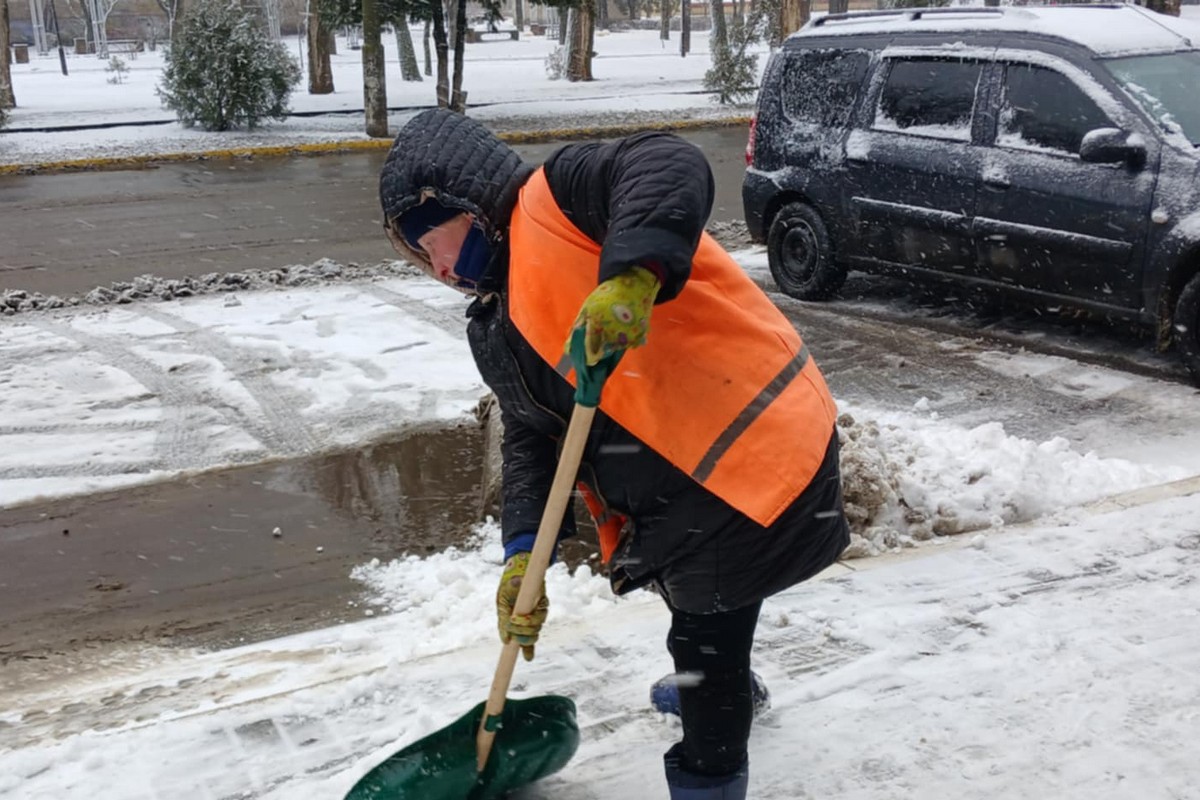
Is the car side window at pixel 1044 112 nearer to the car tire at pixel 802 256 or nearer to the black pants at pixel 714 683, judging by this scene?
the car tire at pixel 802 256

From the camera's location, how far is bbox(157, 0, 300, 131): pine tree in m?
19.5

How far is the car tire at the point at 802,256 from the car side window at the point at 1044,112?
4.85 feet

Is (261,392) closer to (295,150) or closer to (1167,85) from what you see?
(1167,85)

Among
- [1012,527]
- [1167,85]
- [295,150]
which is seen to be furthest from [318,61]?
[1012,527]

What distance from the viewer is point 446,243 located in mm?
2434

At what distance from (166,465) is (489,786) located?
11.0 feet

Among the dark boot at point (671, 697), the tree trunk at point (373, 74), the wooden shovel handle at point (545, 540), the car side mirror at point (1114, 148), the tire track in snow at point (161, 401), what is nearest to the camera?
the wooden shovel handle at point (545, 540)

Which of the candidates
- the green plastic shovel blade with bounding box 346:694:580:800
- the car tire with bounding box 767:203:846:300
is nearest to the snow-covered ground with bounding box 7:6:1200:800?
the green plastic shovel blade with bounding box 346:694:580:800

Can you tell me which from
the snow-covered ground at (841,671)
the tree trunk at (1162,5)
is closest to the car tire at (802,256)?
the snow-covered ground at (841,671)

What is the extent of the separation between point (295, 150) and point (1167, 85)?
1368 cm

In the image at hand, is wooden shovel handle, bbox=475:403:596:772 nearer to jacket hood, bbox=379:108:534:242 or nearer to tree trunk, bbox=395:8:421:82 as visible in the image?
jacket hood, bbox=379:108:534:242

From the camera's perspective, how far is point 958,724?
313cm

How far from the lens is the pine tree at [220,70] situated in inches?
766

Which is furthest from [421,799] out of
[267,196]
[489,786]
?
[267,196]
